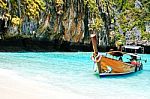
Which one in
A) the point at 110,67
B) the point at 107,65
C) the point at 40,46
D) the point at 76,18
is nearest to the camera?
the point at 107,65

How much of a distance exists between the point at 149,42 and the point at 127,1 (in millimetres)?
6099

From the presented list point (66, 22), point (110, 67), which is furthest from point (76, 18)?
point (110, 67)

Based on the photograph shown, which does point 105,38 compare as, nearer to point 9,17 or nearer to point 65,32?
point 65,32

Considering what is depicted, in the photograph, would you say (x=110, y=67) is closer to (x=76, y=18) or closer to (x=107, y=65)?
(x=107, y=65)

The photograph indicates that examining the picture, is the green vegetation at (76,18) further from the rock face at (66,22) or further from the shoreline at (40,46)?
the shoreline at (40,46)

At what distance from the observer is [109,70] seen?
1440 centimetres

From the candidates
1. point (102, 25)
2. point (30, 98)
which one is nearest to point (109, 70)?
point (30, 98)

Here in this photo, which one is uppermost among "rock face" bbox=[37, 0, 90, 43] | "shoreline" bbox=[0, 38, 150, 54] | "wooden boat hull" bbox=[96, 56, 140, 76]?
"rock face" bbox=[37, 0, 90, 43]

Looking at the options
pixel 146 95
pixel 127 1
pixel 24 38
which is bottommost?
pixel 146 95

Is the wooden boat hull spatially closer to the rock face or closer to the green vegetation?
the green vegetation

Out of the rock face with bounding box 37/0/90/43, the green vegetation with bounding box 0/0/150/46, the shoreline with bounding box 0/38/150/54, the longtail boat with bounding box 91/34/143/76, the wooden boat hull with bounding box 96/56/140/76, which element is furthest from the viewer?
the rock face with bounding box 37/0/90/43

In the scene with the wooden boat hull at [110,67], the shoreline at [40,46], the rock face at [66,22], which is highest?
the rock face at [66,22]

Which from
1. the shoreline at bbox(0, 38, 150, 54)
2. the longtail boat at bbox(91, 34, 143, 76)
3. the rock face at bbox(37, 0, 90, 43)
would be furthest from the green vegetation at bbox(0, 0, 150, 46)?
the longtail boat at bbox(91, 34, 143, 76)

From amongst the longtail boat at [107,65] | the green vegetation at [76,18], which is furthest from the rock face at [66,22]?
the longtail boat at [107,65]
